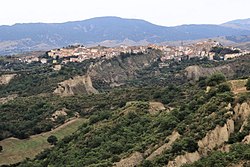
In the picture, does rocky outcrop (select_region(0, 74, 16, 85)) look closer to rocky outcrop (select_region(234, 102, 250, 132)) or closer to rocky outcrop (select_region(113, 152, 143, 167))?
rocky outcrop (select_region(113, 152, 143, 167))

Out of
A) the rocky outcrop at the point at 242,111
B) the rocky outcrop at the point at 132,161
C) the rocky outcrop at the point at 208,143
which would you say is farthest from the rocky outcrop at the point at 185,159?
the rocky outcrop at the point at 132,161

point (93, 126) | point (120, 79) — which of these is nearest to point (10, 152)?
point (93, 126)

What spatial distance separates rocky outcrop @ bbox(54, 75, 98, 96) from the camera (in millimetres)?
90500

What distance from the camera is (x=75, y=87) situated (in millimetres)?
97375

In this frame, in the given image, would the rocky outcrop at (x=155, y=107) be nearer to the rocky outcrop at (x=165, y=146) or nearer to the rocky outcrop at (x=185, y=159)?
the rocky outcrop at (x=165, y=146)

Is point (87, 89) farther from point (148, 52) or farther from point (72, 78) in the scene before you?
point (148, 52)

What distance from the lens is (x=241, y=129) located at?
3066 cm

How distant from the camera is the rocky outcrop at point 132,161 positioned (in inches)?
1382

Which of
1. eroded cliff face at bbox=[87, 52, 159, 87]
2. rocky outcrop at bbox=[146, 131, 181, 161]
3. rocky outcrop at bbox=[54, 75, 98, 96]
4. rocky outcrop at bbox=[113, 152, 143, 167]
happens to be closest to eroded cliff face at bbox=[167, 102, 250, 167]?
rocky outcrop at bbox=[146, 131, 181, 161]

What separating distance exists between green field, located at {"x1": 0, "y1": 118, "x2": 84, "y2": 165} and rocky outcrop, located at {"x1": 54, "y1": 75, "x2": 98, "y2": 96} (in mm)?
24530

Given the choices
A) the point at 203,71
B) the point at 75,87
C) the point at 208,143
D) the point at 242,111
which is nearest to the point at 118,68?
the point at 203,71

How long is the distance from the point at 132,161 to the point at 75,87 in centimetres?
6308

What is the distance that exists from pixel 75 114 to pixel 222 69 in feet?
180

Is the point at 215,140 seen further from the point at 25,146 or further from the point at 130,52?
the point at 130,52
